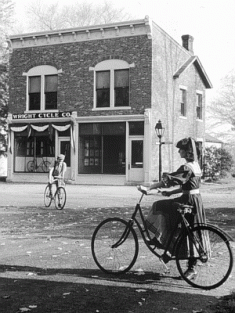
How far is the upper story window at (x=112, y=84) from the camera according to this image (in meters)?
27.6

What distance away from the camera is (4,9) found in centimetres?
3681

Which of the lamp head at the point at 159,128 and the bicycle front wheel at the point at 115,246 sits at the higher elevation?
the lamp head at the point at 159,128

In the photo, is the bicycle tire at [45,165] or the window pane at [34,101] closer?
the bicycle tire at [45,165]

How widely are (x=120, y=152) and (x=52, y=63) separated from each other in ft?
23.0

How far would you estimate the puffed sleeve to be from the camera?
6.15m

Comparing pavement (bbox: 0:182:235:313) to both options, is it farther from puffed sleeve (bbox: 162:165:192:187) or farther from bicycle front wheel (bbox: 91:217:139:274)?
puffed sleeve (bbox: 162:165:192:187)

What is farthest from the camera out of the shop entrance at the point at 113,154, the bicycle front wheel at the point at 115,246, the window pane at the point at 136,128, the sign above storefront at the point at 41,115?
the sign above storefront at the point at 41,115

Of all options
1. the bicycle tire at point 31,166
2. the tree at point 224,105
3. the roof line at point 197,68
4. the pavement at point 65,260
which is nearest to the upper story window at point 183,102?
the roof line at point 197,68

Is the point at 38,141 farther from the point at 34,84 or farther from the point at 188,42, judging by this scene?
the point at 188,42

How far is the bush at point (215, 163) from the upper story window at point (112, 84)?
6.60m

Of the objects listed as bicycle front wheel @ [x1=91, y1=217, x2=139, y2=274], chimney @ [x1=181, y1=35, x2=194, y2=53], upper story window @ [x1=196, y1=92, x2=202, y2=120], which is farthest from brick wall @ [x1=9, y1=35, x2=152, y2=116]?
bicycle front wheel @ [x1=91, y1=217, x2=139, y2=274]

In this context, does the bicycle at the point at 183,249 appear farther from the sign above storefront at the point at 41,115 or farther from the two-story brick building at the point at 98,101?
the sign above storefront at the point at 41,115

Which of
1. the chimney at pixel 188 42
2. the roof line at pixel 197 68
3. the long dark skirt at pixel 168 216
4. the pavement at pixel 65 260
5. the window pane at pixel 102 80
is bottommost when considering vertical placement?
the pavement at pixel 65 260

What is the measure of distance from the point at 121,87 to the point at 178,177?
21.9 meters
